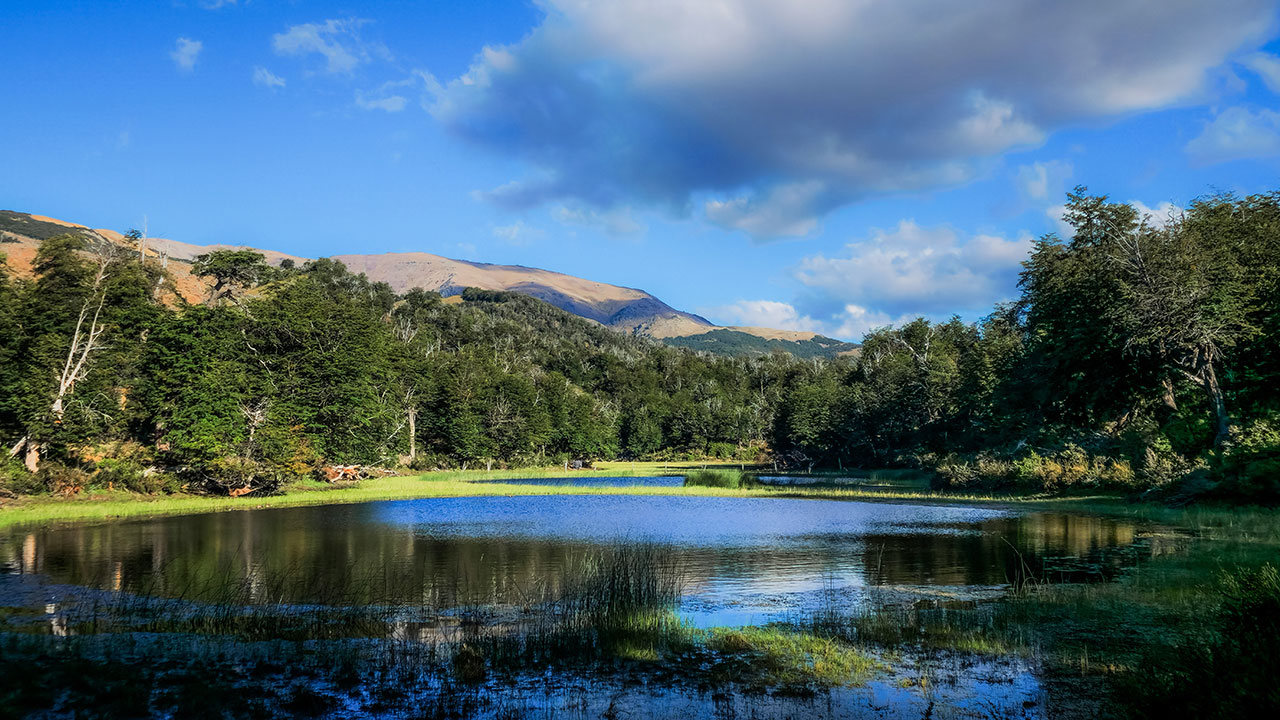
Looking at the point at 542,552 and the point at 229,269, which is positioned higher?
the point at 229,269

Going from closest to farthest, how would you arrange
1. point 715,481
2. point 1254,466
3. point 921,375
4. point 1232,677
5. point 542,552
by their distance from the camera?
point 1232,677, point 542,552, point 1254,466, point 715,481, point 921,375

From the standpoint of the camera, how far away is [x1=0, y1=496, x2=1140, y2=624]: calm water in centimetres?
1870

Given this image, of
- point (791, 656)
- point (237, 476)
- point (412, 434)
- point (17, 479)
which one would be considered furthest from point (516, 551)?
point (412, 434)

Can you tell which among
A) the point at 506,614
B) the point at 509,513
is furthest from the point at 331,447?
the point at 506,614

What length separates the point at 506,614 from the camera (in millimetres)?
15500

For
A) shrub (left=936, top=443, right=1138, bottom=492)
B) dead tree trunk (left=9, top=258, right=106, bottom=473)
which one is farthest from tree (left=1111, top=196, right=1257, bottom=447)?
dead tree trunk (left=9, top=258, right=106, bottom=473)

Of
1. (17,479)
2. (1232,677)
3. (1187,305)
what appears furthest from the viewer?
(1187,305)

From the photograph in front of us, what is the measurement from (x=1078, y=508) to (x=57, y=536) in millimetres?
46110

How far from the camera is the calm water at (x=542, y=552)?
736 inches

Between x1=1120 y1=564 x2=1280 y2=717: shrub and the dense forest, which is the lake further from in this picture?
the dense forest

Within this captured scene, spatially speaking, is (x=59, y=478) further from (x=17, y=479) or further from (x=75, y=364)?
(x=75, y=364)

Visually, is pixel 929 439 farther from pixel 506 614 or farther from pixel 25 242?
pixel 25 242

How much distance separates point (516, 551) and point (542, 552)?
1.06 meters

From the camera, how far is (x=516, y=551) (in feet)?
86.7
